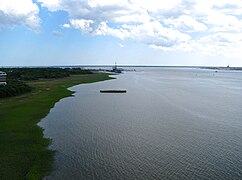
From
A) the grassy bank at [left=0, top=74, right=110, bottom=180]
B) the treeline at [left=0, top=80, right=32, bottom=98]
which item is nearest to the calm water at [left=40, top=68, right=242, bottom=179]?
the grassy bank at [left=0, top=74, right=110, bottom=180]

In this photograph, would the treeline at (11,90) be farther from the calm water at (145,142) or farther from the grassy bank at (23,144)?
the calm water at (145,142)

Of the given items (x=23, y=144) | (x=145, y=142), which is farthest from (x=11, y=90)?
(x=145, y=142)

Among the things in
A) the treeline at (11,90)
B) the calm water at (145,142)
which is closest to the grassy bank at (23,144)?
the calm water at (145,142)

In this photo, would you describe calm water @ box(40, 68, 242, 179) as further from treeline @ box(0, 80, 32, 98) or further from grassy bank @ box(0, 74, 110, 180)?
treeline @ box(0, 80, 32, 98)

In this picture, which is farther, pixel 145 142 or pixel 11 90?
pixel 11 90

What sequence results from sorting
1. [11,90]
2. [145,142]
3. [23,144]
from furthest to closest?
1. [11,90]
2. [145,142]
3. [23,144]

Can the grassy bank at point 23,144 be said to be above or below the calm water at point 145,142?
above

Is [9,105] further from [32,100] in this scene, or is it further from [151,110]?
[151,110]

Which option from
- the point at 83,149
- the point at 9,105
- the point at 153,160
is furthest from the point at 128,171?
the point at 9,105

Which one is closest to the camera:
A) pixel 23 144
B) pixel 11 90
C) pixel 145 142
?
pixel 23 144

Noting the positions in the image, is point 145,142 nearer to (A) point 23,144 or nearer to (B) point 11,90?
(A) point 23,144

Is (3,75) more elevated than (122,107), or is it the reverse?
(3,75)
